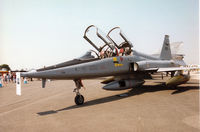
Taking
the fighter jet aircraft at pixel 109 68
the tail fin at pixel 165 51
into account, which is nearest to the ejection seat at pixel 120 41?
the fighter jet aircraft at pixel 109 68

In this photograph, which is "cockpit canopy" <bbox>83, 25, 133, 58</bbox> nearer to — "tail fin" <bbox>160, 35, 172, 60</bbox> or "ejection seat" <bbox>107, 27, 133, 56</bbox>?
"ejection seat" <bbox>107, 27, 133, 56</bbox>

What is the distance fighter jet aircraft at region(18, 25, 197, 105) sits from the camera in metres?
5.73

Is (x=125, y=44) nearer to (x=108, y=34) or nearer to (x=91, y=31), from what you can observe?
(x=108, y=34)

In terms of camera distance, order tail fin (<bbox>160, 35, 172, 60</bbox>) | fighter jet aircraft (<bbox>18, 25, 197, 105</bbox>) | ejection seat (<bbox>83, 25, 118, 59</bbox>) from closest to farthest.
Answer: fighter jet aircraft (<bbox>18, 25, 197, 105</bbox>), ejection seat (<bbox>83, 25, 118, 59</bbox>), tail fin (<bbox>160, 35, 172, 60</bbox>)

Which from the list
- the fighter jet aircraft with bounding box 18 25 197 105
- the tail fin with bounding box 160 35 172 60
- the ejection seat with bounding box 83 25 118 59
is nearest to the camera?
the fighter jet aircraft with bounding box 18 25 197 105

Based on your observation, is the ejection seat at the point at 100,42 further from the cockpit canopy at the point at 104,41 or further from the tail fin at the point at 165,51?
the tail fin at the point at 165,51

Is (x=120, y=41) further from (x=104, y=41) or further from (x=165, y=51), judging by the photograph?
(x=165, y=51)

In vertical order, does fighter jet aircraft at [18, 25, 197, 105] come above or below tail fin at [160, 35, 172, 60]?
below

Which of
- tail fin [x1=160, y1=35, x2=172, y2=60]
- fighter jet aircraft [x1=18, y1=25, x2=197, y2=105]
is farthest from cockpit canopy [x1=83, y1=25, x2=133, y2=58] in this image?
tail fin [x1=160, y1=35, x2=172, y2=60]

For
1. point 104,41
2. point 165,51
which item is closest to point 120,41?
point 104,41

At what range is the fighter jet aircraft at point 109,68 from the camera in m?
5.73

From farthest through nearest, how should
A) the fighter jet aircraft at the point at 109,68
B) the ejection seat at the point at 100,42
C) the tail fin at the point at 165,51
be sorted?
the tail fin at the point at 165,51
the ejection seat at the point at 100,42
the fighter jet aircraft at the point at 109,68

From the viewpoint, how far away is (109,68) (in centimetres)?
723

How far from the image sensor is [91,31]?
796 centimetres
